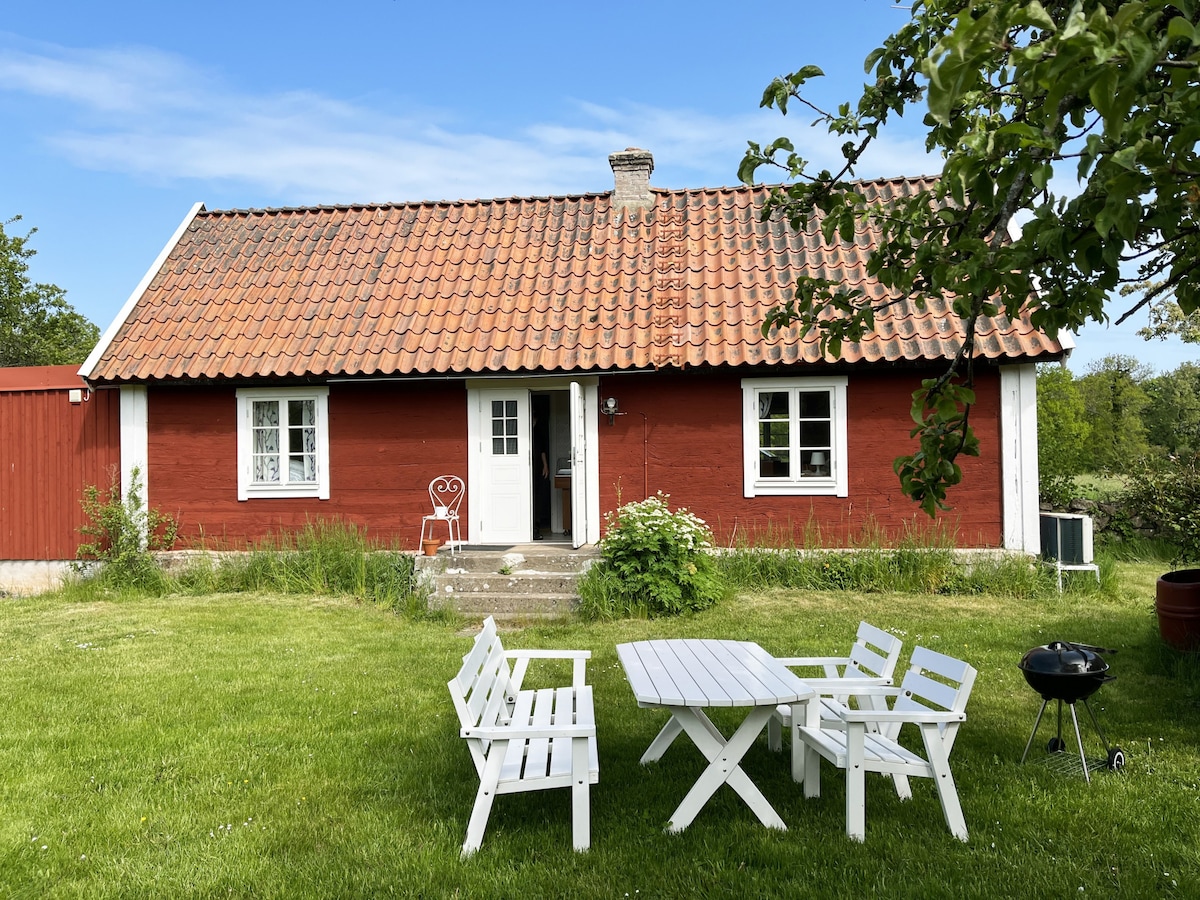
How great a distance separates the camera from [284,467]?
1238 centimetres

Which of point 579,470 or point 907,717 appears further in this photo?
point 579,470

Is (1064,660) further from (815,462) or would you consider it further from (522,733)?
(815,462)

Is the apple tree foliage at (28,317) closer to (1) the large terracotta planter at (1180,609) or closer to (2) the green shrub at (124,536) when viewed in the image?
(2) the green shrub at (124,536)

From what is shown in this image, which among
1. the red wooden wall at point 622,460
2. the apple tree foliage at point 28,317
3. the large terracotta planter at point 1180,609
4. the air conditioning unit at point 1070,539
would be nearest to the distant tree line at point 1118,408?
the air conditioning unit at point 1070,539

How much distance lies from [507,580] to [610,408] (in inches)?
108

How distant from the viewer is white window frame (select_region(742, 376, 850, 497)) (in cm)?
1141

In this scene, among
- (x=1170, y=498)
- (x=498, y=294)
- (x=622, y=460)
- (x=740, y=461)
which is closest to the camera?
(x=1170, y=498)

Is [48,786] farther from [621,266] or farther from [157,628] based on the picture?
[621,266]

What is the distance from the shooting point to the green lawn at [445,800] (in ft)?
12.3

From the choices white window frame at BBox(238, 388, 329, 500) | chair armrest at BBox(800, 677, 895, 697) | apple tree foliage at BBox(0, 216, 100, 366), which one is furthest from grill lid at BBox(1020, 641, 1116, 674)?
apple tree foliage at BBox(0, 216, 100, 366)

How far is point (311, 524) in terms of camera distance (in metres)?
12.1

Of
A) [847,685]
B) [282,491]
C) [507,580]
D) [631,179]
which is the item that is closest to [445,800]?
[847,685]

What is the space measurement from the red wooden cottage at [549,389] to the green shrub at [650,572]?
4.31ft

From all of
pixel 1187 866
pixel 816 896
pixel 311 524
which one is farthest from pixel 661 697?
pixel 311 524
